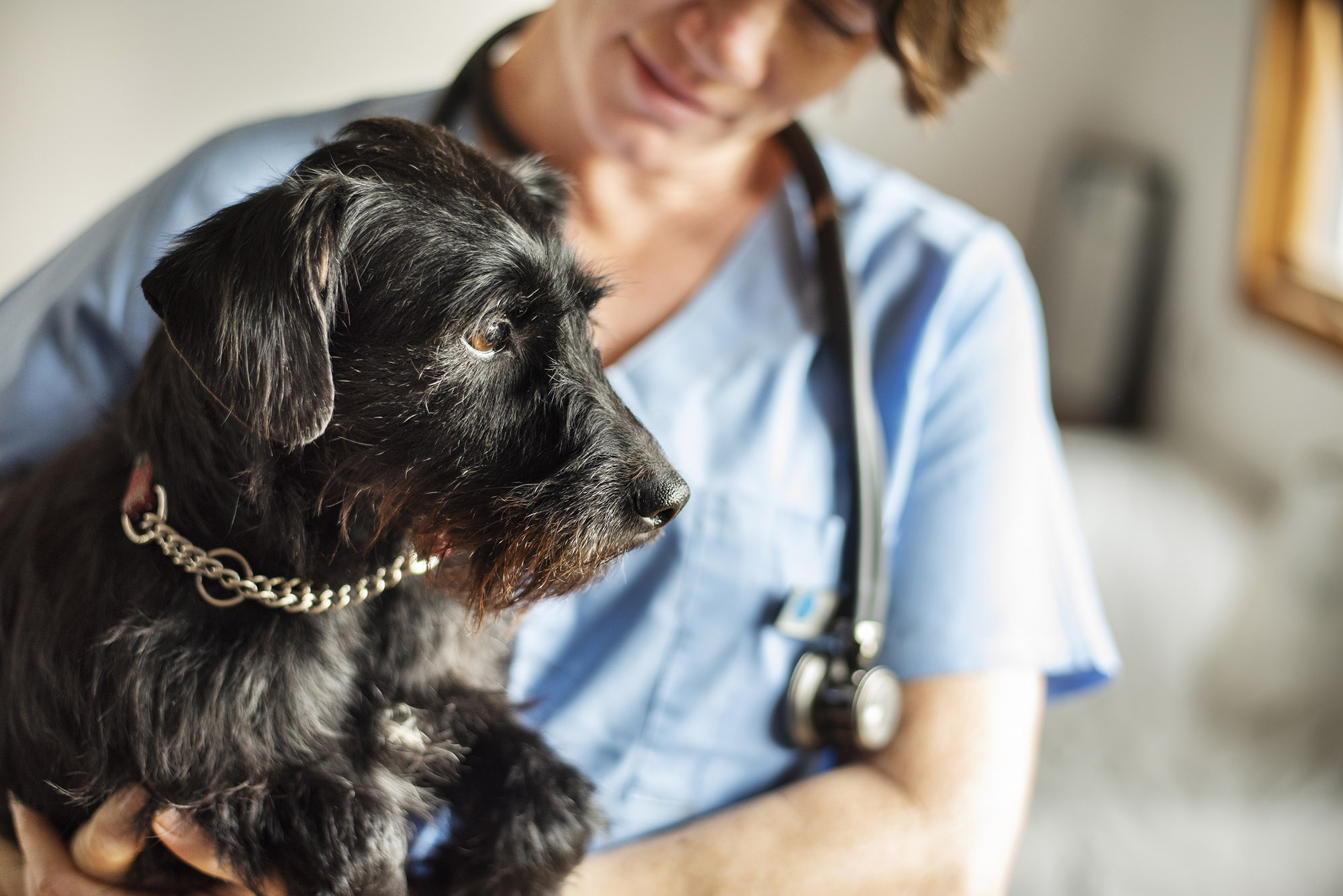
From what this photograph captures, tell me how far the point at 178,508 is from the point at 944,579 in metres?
0.87

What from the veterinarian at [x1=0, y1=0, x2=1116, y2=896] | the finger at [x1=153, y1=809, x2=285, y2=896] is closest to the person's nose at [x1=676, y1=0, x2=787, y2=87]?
the veterinarian at [x1=0, y1=0, x2=1116, y2=896]

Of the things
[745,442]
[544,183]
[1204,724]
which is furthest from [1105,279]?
[544,183]

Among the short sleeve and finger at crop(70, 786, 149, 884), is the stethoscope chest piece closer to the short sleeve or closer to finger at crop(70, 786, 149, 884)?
the short sleeve

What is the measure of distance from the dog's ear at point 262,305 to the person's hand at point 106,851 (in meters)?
0.36

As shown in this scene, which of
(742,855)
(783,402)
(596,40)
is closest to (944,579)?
(783,402)

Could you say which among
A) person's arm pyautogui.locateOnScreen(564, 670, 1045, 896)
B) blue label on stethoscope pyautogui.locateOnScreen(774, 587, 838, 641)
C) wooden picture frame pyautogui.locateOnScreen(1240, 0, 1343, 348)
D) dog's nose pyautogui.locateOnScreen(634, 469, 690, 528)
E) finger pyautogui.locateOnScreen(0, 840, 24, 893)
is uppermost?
dog's nose pyautogui.locateOnScreen(634, 469, 690, 528)

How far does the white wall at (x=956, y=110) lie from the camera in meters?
Answer: 1.32

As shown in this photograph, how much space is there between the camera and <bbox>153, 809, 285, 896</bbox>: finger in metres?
0.78

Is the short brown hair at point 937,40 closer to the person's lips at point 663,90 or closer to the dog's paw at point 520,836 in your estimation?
the person's lips at point 663,90

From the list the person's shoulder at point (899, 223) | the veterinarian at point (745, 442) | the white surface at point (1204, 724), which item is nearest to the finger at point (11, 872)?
the veterinarian at point (745, 442)

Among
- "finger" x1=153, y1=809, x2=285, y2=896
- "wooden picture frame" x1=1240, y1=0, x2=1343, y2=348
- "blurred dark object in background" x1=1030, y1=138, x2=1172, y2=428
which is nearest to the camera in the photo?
"finger" x1=153, y1=809, x2=285, y2=896

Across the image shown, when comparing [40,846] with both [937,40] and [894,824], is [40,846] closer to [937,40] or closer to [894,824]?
[894,824]

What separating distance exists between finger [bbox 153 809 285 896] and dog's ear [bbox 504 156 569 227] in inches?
23.4

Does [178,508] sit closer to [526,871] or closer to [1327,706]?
[526,871]
